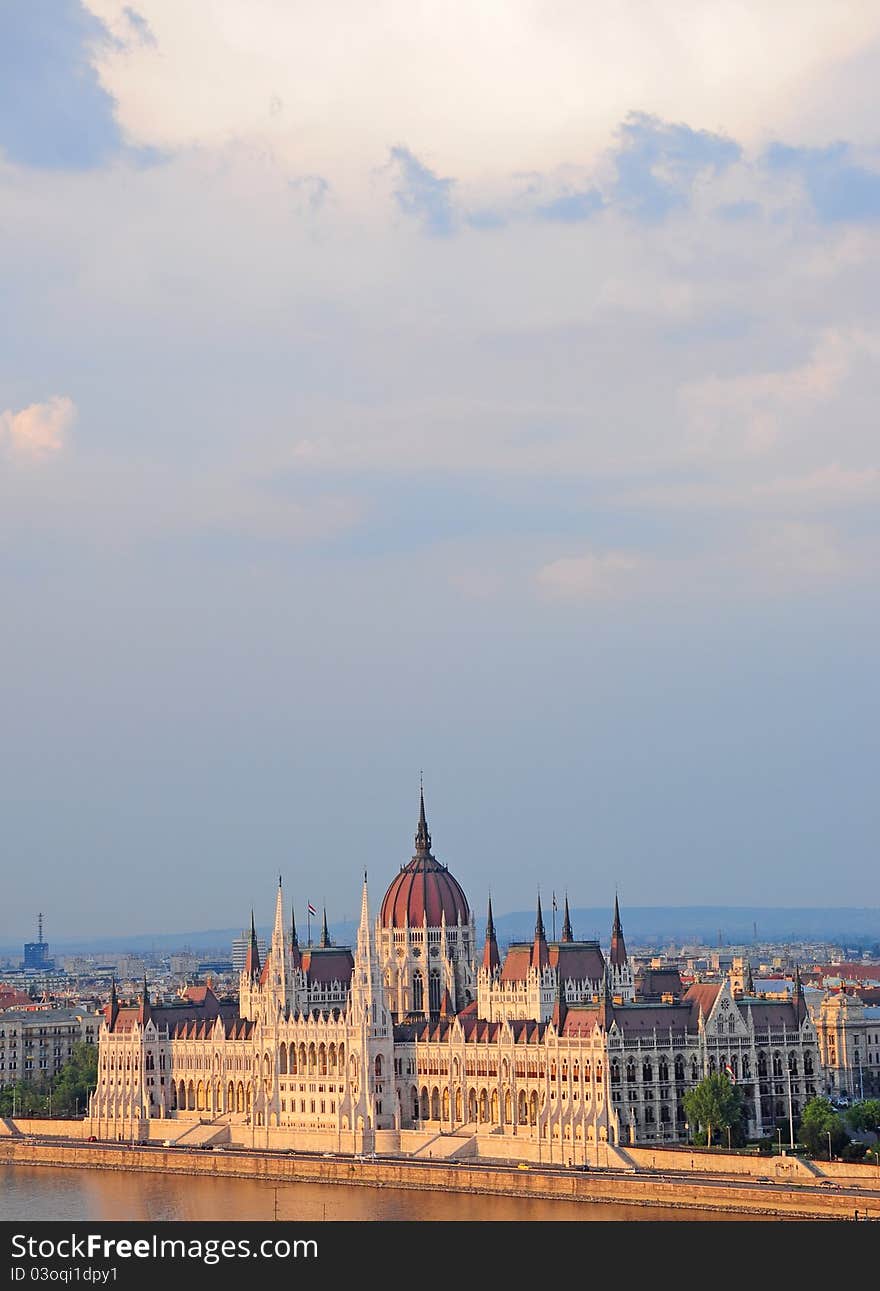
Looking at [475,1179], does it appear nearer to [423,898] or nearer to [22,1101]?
[423,898]

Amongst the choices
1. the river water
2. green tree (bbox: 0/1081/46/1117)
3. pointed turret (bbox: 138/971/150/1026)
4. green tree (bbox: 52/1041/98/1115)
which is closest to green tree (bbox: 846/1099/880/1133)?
the river water

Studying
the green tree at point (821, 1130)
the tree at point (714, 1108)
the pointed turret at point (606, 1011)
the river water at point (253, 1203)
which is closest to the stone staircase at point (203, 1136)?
the river water at point (253, 1203)

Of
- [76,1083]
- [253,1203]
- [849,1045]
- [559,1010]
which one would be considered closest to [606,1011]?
[559,1010]

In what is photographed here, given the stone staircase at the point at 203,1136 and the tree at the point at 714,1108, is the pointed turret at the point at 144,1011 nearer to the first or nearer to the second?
the stone staircase at the point at 203,1136

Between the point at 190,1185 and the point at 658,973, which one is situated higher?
the point at 658,973

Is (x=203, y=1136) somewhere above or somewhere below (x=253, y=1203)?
above
